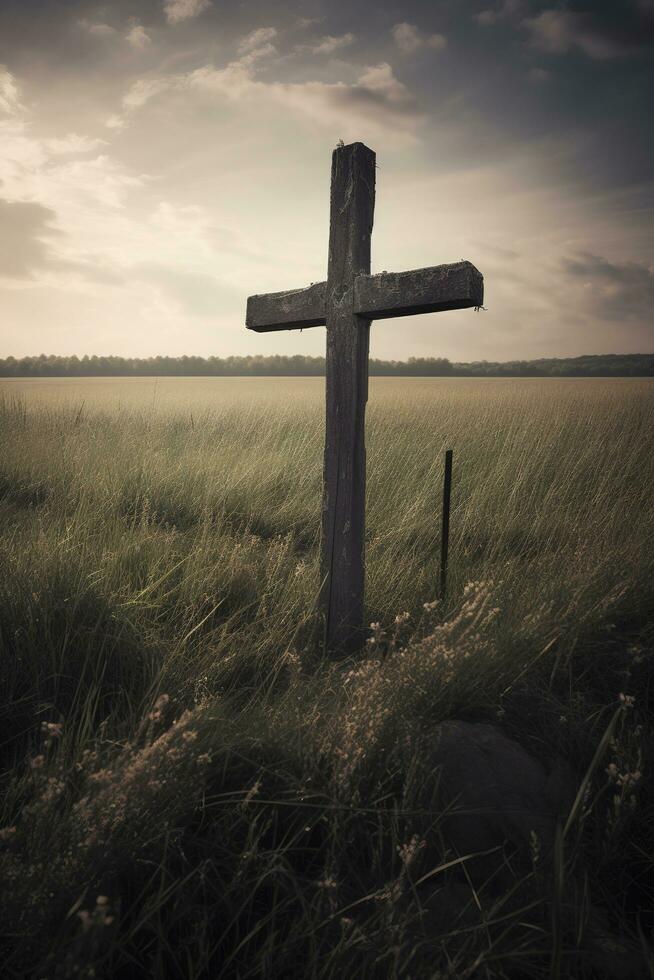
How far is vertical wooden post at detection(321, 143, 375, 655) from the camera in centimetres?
273

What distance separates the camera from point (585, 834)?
1665 millimetres

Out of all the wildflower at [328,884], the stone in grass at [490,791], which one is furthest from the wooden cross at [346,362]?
the wildflower at [328,884]

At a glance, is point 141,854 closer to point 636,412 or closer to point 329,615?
point 329,615

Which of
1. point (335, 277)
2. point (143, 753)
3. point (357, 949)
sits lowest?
point (357, 949)

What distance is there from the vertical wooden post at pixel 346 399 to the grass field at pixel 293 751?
0.68 feet

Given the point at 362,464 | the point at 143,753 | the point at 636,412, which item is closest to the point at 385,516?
the point at 362,464

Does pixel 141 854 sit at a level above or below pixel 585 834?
above

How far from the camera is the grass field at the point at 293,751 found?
1230 millimetres

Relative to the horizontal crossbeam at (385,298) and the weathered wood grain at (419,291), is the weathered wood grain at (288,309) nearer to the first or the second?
the horizontal crossbeam at (385,298)

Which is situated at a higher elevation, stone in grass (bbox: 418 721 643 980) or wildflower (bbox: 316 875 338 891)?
wildflower (bbox: 316 875 338 891)

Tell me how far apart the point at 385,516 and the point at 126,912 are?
12.2 feet

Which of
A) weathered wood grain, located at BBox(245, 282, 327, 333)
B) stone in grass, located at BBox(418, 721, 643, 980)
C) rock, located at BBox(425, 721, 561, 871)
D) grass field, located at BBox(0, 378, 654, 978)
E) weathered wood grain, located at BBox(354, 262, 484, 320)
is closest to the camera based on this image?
grass field, located at BBox(0, 378, 654, 978)

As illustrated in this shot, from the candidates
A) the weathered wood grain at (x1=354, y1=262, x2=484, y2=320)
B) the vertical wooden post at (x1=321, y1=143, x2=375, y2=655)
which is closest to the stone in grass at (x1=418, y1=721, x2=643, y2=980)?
the vertical wooden post at (x1=321, y1=143, x2=375, y2=655)

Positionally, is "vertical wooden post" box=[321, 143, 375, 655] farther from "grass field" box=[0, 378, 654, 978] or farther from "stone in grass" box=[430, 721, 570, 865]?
"stone in grass" box=[430, 721, 570, 865]
